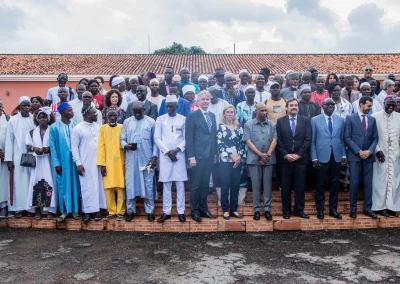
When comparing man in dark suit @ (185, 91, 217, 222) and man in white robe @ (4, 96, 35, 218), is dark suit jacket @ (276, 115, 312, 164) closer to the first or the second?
man in dark suit @ (185, 91, 217, 222)

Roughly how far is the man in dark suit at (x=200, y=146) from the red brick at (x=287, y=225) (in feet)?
3.56

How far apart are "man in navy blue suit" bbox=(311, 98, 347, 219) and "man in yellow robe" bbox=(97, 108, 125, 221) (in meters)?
3.21

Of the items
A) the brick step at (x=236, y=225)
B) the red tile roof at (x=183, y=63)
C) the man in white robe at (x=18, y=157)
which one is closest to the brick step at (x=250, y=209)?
the brick step at (x=236, y=225)

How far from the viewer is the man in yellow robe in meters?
6.79

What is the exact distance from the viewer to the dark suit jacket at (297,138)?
6.78 meters

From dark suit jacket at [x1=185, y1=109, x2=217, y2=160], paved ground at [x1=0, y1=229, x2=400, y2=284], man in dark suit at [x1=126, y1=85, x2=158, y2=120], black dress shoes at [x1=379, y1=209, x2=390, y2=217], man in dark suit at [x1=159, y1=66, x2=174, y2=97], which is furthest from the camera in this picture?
man in dark suit at [x1=159, y1=66, x2=174, y2=97]

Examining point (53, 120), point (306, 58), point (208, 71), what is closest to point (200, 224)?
point (53, 120)

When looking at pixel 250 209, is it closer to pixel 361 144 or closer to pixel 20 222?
pixel 361 144

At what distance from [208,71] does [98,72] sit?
7.08m

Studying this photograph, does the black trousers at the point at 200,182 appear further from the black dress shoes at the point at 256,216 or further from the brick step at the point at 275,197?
the black dress shoes at the point at 256,216

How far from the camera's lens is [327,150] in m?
6.80

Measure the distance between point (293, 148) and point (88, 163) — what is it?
3405 mm

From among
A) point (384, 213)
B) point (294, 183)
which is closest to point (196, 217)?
point (294, 183)

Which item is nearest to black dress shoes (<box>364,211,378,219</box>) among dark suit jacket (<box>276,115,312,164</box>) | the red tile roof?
dark suit jacket (<box>276,115,312,164</box>)
